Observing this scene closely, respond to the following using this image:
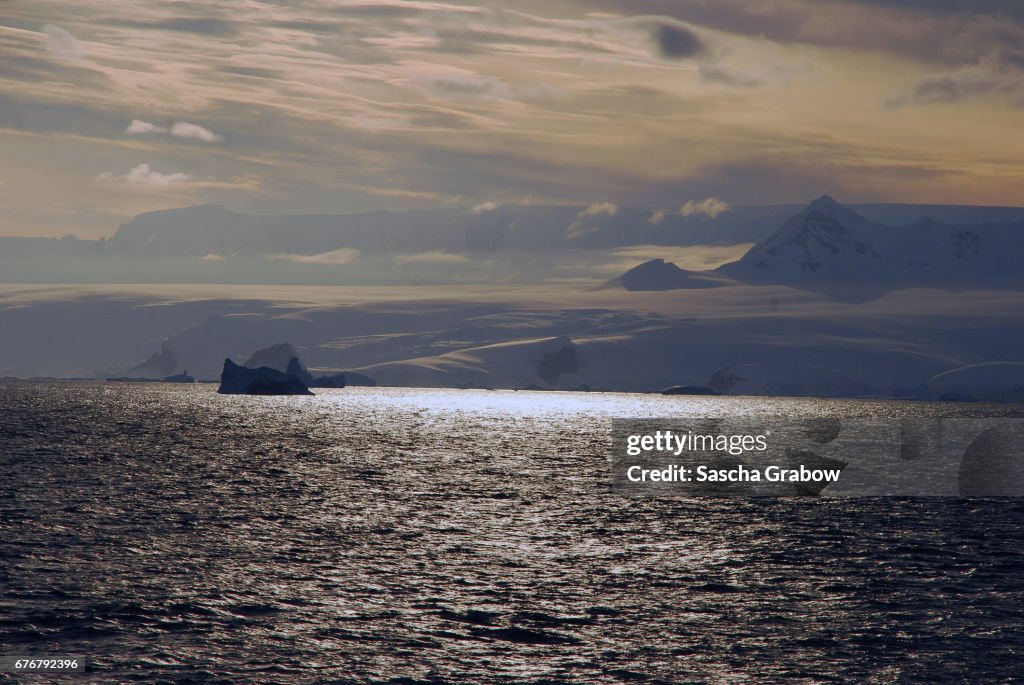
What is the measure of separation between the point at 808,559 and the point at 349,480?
45163 millimetres

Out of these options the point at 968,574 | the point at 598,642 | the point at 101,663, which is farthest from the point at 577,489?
the point at 101,663

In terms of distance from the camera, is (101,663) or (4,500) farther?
(4,500)

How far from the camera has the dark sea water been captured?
31562 mm

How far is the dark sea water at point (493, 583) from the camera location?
31.6 meters

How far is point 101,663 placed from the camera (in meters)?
30.4

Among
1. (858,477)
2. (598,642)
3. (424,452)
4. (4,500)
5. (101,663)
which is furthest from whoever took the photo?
(424,452)

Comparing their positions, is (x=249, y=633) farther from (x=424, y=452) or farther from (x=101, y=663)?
(x=424, y=452)

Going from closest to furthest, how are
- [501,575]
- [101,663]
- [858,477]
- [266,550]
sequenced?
1. [101,663]
2. [501,575]
3. [266,550]
4. [858,477]

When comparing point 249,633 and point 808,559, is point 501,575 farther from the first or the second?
point 808,559

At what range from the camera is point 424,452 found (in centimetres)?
11812

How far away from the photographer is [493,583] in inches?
1671

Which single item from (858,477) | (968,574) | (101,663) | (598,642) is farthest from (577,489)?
(101,663)

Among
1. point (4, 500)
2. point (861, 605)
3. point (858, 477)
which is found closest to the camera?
point (861, 605)

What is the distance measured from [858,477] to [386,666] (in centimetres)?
7464
